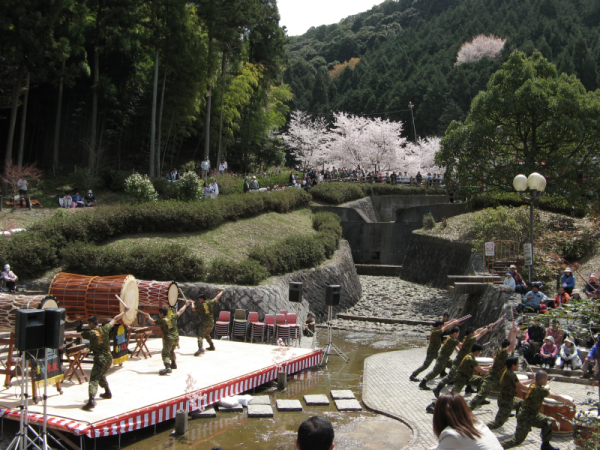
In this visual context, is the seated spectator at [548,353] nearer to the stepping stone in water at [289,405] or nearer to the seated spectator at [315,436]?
the stepping stone in water at [289,405]

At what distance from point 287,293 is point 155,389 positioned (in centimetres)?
942

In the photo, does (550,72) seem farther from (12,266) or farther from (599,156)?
(12,266)

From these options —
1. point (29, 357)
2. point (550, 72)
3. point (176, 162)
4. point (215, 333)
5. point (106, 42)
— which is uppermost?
point (106, 42)

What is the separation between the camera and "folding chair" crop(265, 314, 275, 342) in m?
15.1

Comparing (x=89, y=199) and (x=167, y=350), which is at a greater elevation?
(x=89, y=199)

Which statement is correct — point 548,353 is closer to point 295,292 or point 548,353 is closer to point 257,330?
point 295,292

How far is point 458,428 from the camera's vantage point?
3402 millimetres

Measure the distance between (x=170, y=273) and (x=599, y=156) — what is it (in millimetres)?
18983

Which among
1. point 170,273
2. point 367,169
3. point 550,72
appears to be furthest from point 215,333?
point 367,169

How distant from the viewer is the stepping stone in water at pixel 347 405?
9750 mm

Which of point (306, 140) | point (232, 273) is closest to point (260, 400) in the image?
point (232, 273)

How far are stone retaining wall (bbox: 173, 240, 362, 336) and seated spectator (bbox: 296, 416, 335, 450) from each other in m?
13.0

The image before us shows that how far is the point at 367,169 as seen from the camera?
54.9 metres

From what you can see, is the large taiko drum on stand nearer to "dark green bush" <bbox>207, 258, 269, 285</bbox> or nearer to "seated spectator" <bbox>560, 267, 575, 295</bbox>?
"dark green bush" <bbox>207, 258, 269, 285</bbox>
